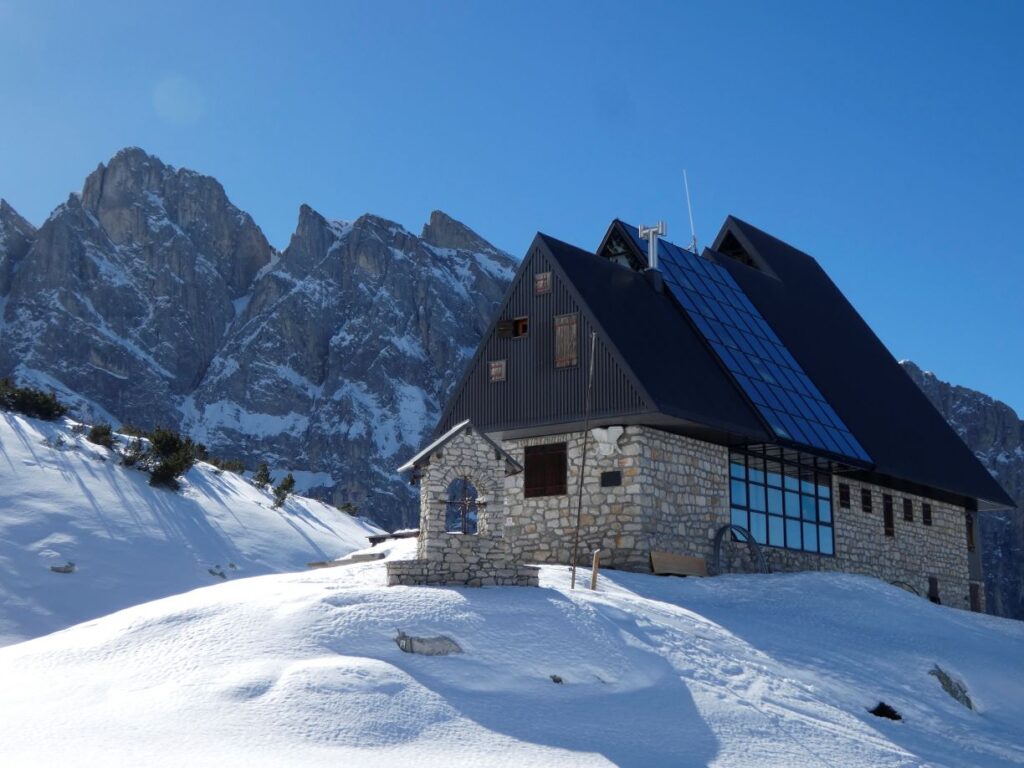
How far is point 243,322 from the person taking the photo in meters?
151

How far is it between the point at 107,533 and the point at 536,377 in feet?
36.0

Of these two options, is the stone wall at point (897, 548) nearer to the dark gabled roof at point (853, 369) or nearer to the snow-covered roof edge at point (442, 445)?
the dark gabled roof at point (853, 369)

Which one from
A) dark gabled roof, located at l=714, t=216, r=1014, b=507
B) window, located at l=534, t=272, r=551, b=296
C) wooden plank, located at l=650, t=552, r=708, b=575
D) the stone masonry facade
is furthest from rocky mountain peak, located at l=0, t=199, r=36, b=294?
wooden plank, located at l=650, t=552, r=708, b=575

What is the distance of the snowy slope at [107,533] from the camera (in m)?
25.2

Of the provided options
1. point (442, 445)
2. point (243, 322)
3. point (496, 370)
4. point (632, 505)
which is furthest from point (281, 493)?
point (243, 322)

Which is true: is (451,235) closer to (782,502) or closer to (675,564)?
(782,502)

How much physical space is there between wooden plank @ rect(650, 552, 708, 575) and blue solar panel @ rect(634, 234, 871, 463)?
386cm

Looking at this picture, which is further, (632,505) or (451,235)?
(451,235)

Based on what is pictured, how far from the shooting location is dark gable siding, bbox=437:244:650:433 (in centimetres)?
2523

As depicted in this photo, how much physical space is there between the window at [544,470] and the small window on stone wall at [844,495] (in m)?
8.41

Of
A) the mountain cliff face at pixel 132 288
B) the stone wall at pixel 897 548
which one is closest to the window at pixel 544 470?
the stone wall at pixel 897 548

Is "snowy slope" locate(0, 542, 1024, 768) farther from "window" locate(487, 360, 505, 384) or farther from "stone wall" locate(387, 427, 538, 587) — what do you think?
"window" locate(487, 360, 505, 384)

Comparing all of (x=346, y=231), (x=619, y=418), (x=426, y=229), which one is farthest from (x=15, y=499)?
(x=426, y=229)

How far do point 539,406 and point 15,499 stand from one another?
506 inches
